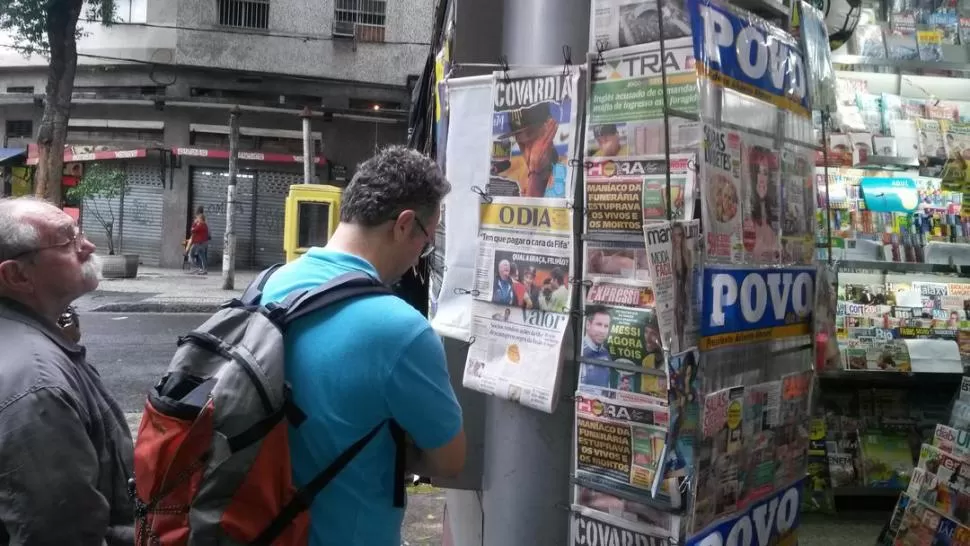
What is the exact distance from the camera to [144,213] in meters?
22.2

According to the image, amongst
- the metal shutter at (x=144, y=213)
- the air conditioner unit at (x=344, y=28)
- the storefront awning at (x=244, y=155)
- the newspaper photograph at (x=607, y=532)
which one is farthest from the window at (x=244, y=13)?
the newspaper photograph at (x=607, y=532)

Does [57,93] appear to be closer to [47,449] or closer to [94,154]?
[94,154]

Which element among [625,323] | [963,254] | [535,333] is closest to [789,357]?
[625,323]

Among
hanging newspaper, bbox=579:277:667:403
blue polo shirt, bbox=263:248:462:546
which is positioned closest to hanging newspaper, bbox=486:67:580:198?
hanging newspaper, bbox=579:277:667:403

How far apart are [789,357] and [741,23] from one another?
3.34 ft

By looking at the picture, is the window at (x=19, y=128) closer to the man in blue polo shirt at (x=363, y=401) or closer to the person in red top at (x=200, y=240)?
the person in red top at (x=200, y=240)

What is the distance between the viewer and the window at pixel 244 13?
2202 cm

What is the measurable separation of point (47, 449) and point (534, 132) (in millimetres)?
1548

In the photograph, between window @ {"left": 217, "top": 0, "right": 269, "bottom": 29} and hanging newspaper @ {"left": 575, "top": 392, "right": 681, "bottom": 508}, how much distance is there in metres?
22.4

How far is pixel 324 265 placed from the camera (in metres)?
1.83

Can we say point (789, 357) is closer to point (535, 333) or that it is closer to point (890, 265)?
point (535, 333)

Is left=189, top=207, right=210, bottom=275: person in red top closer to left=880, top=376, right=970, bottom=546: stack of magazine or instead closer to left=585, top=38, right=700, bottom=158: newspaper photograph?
left=880, top=376, right=970, bottom=546: stack of magazine

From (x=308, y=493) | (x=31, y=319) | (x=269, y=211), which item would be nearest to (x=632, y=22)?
(x=308, y=493)

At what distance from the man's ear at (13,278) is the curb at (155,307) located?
38.8ft
